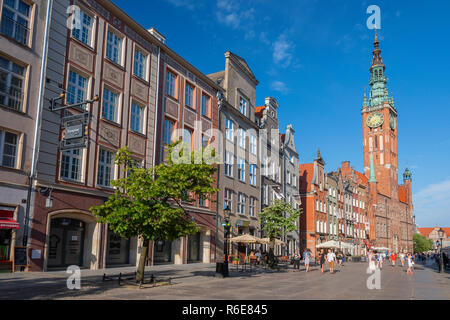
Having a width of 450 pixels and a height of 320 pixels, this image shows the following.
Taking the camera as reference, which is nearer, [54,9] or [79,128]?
[79,128]

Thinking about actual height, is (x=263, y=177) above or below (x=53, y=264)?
above

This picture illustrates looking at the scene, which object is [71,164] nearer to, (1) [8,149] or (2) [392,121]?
(1) [8,149]

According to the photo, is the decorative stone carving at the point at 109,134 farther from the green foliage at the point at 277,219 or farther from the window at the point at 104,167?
the green foliage at the point at 277,219

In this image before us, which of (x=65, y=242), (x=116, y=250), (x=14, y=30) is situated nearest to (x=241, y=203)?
(x=116, y=250)

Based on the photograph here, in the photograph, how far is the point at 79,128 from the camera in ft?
56.3

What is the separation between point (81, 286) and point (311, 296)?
8.02m

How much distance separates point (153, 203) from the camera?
15.7 metres

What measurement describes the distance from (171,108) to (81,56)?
322 inches

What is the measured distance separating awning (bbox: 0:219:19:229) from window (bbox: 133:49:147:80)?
39.7 ft

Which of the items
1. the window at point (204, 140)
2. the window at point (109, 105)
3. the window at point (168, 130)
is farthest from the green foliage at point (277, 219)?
the window at point (109, 105)

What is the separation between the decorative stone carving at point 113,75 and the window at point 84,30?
5.41ft

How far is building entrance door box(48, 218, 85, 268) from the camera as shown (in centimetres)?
1948
